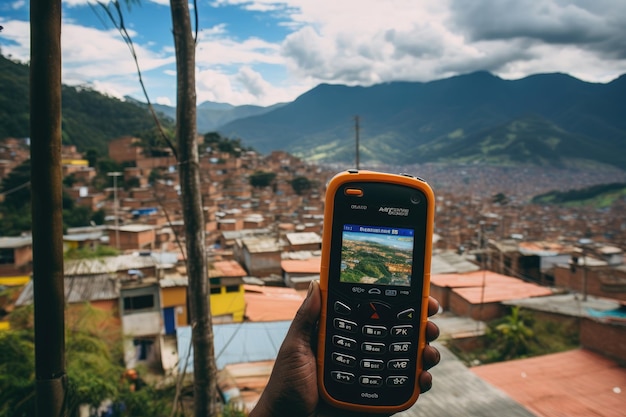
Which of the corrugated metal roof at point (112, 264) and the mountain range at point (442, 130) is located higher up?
the mountain range at point (442, 130)

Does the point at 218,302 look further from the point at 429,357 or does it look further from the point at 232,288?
the point at 429,357

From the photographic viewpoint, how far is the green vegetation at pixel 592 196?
60094mm

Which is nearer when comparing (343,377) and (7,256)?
(343,377)

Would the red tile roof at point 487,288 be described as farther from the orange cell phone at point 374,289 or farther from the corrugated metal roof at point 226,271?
the orange cell phone at point 374,289

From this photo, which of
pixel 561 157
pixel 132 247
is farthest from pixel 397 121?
pixel 132 247

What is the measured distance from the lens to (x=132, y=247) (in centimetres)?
2019

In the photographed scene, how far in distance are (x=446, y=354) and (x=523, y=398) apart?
1.72 meters

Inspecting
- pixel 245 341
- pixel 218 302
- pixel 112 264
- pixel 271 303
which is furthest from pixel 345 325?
pixel 112 264

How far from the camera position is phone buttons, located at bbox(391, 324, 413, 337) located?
145 centimetres

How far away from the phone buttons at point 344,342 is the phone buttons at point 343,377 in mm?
82

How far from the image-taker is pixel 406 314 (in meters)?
1.47

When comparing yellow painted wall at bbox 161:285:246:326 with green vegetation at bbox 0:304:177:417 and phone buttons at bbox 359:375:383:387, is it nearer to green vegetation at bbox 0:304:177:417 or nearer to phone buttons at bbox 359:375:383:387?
green vegetation at bbox 0:304:177:417

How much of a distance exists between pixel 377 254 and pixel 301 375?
480mm

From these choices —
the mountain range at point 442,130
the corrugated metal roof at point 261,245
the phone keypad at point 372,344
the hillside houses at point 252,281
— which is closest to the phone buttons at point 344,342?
the phone keypad at point 372,344
